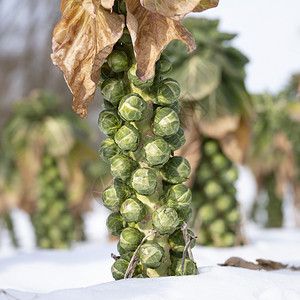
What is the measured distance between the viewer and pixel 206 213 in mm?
5184

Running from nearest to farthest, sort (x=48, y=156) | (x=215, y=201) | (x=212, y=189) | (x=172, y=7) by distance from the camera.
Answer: (x=172, y=7), (x=212, y=189), (x=215, y=201), (x=48, y=156)

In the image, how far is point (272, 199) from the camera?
1330cm

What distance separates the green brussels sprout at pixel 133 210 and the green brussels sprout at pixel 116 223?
0.10m

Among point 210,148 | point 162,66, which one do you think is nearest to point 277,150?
point 210,148

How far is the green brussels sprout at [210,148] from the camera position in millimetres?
5250

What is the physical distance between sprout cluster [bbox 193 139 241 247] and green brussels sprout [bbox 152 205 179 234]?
3.59m

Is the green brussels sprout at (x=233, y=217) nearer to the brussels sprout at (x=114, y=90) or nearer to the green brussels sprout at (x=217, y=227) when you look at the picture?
the green brussels sprout at (x=217, y=227)

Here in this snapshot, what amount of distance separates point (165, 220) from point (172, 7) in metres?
0.71

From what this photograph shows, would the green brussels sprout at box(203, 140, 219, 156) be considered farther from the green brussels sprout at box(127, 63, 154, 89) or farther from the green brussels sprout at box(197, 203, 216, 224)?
the green brussels sprout at box(127, 63, 154, 89)

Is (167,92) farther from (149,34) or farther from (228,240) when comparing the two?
(228,240)

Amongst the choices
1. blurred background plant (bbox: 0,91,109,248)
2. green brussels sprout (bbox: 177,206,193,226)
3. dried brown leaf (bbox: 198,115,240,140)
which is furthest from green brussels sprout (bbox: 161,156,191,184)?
blurred background plant (bbox: 0,91,109,248)

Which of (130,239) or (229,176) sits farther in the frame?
(229,176)

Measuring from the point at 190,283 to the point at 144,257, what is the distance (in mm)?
188

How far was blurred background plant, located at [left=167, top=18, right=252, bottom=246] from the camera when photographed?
5.11 meters
